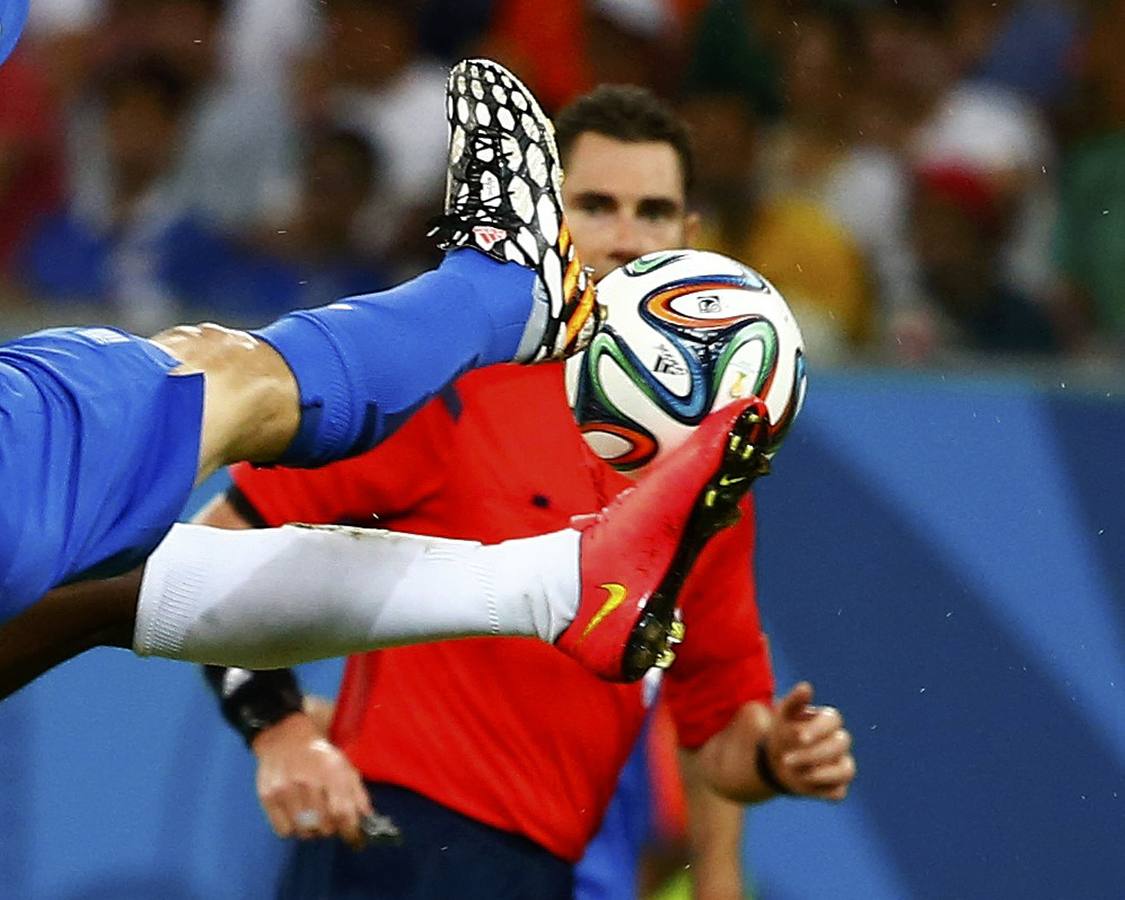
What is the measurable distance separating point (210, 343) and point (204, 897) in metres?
2.27

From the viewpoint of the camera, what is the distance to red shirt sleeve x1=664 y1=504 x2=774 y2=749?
3.45 meters

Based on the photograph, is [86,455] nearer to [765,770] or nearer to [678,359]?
[678,359]

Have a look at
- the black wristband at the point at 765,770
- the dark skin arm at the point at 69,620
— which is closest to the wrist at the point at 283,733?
the dark skin arm at the point at 69,620

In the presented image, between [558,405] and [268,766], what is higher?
[558,405]

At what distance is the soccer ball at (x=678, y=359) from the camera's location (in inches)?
120

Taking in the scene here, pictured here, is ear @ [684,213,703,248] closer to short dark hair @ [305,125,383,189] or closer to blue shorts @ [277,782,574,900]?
blue shorts @ [277,782,574,900]

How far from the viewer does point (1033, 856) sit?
4730 mm

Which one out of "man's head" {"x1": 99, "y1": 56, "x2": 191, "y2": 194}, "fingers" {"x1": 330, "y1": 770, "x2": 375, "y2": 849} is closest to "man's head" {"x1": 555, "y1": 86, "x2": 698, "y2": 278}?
"fingers" {"x1": 330, "y1": 770, "x2": 375, "y2": 849}

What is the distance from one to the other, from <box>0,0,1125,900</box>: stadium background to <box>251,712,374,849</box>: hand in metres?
1.56

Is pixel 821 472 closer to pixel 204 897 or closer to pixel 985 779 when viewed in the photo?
pixel 985 779

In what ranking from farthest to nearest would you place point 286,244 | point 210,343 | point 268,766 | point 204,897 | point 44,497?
point 286,244 → point 204,897 → point 268,766 → point 210,343 → point 44,497

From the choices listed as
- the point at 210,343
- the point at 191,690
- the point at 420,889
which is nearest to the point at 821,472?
the point at 191,690

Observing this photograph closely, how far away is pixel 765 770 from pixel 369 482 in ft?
2.51

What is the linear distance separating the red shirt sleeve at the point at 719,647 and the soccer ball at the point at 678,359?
1.28 feet
